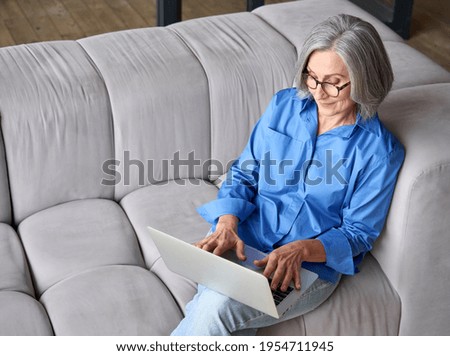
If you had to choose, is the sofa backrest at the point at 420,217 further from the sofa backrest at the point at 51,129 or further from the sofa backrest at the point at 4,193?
the sofa backrest at the point at 4,193

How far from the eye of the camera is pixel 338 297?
202cm

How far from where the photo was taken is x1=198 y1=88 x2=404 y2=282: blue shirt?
2002 millimetres

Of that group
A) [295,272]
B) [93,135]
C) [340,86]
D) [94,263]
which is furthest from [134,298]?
[340,86]

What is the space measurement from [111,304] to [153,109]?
700 millimetres

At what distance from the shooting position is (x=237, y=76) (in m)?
2.51

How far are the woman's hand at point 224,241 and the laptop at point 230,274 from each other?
1.0 inches

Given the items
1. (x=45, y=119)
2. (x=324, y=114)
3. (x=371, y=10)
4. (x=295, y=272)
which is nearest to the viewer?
(x=295, y=272)

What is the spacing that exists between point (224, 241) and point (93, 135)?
2.13 feet

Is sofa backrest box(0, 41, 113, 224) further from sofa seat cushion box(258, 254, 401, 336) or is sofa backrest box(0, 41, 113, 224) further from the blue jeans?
sofa seat cushion box(258, 254, 401, 336)

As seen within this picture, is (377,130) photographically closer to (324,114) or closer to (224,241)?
(324,114)

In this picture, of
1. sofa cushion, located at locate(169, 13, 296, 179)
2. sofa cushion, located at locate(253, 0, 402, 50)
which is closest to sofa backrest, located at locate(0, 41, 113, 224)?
sofa cushion, located at locate(169, 13, 296, 179)

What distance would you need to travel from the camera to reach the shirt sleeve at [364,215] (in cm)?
198

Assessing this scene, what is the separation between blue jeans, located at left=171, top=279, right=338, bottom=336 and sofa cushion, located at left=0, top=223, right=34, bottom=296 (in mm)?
465

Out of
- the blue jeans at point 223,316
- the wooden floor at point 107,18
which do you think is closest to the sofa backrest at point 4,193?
the blue jeans at point 223,316
